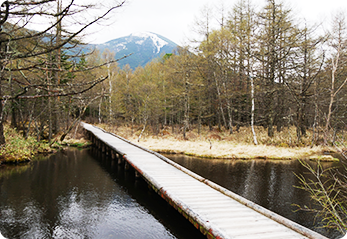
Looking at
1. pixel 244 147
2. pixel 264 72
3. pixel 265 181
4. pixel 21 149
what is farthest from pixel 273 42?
pixel 21 149

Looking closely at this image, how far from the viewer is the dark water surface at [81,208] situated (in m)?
5.68

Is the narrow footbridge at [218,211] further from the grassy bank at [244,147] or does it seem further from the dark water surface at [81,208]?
the grassy bank at [244,147]

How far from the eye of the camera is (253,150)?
53.2 feet

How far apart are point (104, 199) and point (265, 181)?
6.80 m

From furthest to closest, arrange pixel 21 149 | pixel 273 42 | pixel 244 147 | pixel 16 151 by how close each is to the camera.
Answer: pixel 273 42 → pixel 244 147 → pixel 21 149 → pixel 16 151

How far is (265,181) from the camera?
9.88 meters

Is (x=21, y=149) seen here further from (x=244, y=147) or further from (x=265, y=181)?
(x=244, y=147)

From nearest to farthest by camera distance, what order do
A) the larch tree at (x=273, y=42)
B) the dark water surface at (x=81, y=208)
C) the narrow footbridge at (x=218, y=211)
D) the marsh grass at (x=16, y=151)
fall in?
1. the narrow footbridge at (x=218, y=211)
2. the dark water surface at (x=81, y=208)
3. the marsh grass at (x=16, y=151)
4. the larch tree at (x=273, y=42)

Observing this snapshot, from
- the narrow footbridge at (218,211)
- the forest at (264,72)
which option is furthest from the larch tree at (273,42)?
the narrow footbridge at (218,211)

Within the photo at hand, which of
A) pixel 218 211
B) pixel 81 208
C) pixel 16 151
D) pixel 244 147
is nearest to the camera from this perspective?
pixel 218 211

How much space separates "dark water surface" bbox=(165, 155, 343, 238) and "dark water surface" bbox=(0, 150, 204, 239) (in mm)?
3033

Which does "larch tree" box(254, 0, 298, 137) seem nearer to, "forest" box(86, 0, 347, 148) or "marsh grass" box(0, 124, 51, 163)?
"forest" box(86, 0, 347, 148)

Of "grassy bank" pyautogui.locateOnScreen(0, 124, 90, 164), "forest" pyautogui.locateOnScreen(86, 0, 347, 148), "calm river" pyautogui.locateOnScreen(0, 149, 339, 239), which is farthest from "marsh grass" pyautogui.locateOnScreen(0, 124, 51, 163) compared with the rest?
"forest" pyautogui.locateOnScreen(86, 0, 347, 148)

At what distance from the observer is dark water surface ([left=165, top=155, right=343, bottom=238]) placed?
687cm
